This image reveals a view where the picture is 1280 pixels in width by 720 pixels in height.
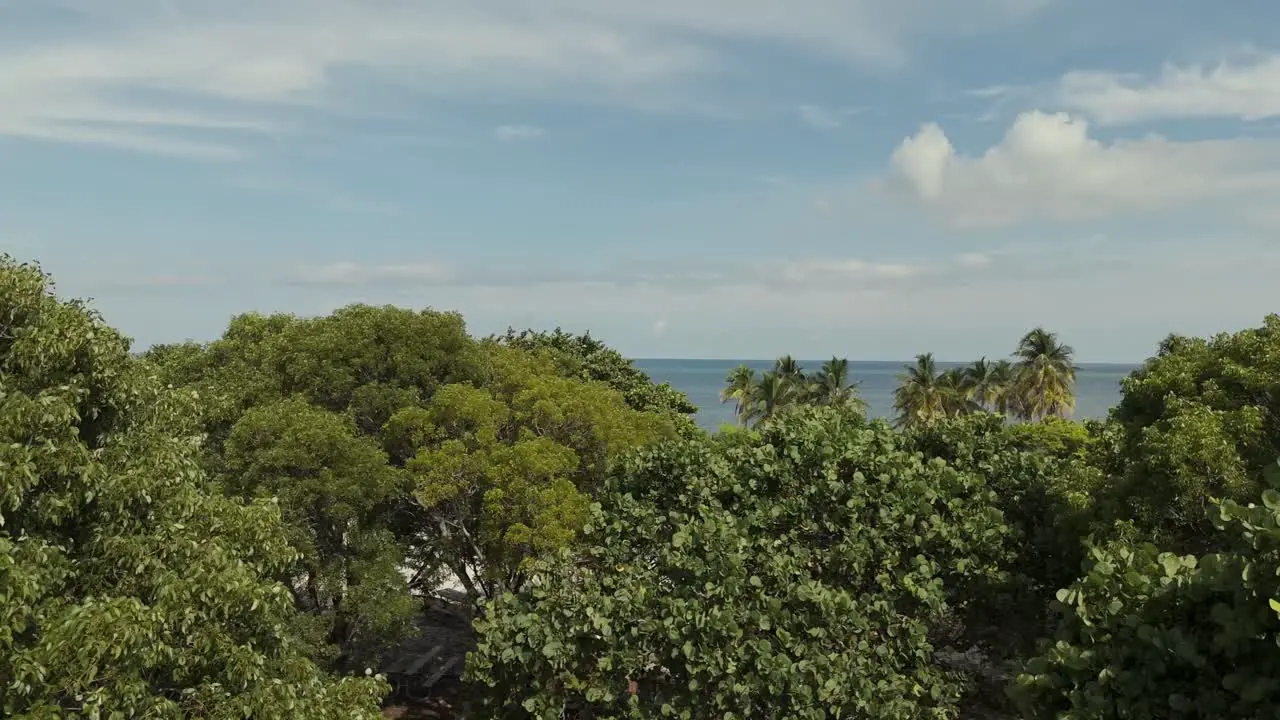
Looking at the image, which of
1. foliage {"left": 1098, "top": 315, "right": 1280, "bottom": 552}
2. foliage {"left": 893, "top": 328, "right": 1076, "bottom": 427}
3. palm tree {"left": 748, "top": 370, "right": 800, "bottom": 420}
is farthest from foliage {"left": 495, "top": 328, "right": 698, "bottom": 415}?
foliage {"left": 1098, "top": 315, "right": 1280, "bottom": 552}

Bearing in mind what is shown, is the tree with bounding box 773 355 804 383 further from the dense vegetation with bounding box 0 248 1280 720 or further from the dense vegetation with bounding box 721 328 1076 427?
the dense vegetation with bounding box 0 248 1280 720

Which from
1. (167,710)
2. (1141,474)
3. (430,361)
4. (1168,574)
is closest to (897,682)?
(1141,474)

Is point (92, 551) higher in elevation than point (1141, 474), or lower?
lower

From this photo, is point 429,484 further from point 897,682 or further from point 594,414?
point 897,682

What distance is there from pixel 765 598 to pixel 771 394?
156 feet

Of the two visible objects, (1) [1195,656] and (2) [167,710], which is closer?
(1) [1195,656]

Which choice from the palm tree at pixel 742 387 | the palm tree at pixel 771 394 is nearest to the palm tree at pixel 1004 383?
the palm tree at pixel 771 394

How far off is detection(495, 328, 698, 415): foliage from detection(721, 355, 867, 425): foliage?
45.2 feet

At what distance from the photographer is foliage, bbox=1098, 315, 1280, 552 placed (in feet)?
35.5

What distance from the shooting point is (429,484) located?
19781 millimetres

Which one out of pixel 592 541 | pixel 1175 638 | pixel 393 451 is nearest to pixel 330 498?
pixel 393 451

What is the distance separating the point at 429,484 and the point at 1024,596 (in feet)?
40.0

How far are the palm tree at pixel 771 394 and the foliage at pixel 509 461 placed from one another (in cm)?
3661

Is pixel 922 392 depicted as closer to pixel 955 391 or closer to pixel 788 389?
pixel 955 391
